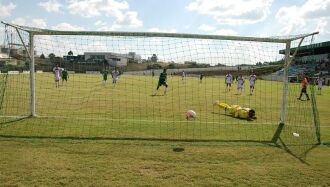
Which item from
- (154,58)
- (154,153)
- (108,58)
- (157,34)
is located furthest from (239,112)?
(154,153)

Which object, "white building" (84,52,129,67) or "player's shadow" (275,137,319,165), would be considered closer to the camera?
"player's shadow" (275,137,319,165)

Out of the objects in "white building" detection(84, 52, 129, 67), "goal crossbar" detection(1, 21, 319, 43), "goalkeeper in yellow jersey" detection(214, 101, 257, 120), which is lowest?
"goalkeeper in yellow jersey" detection(214, 101, 257, 120)

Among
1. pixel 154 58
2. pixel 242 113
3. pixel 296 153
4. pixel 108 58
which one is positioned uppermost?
pixel 108 58

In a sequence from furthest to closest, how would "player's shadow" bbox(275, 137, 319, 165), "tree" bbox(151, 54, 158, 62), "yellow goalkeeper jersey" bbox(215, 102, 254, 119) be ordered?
1. "yellow goalkeeper jersey" bbox(215, 102, 254, 119)
2. "tree" bbox(151, 54, 158, 62)
3. "player's shadow" bbox(275, 137, 319, 165)

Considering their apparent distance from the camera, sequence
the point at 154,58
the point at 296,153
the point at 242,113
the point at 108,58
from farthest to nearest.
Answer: the point at 108,58, the point at 242,113, the point at 154,58, the point at 296,153

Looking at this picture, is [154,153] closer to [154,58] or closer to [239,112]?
[154,58]

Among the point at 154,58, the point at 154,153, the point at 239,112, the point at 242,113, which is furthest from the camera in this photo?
the point at 239,112

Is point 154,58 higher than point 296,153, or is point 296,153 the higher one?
point 154,58

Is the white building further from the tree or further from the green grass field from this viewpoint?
the green grass field

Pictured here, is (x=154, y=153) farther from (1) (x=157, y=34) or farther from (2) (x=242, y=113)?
(2) (x=242, y=113)

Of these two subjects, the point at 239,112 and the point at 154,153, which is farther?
the point at 239,112

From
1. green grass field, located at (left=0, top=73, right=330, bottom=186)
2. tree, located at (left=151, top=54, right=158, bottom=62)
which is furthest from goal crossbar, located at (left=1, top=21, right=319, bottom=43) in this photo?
green grass field, located at (left=0, top=73, right=330, bottom=186)

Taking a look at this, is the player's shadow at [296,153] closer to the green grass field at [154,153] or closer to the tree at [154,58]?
the green grass field at [154,153]

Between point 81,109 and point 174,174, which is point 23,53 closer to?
point 81,109
